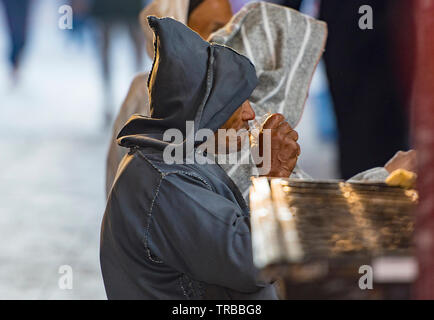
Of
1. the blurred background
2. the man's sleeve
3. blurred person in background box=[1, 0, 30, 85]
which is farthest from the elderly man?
blurred person in background box=[1, 0, 30, 85]

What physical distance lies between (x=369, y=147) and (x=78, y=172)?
216 centimetres

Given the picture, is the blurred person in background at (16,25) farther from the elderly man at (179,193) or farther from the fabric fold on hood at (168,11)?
the elderly man at (179,193)

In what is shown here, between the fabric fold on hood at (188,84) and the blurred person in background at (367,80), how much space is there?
5.97ft

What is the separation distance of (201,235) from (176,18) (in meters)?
1.30

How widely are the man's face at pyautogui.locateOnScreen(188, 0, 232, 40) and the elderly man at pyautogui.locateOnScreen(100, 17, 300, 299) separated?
963 mm

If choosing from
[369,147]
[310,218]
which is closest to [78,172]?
[369,147]

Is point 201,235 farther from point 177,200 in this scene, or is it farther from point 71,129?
point 71,129

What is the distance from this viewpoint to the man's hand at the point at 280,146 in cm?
174

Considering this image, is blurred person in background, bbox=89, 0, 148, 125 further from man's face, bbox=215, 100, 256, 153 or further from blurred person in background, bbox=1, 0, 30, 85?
man's face, bbox=215, 100, 256, 153

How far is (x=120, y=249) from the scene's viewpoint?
5.69ft

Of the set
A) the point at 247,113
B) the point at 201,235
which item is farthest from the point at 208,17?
the point at 201,235

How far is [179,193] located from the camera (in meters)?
1.64

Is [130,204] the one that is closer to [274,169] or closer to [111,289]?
[111,289]

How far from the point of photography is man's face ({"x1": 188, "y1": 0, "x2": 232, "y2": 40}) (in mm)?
2729
